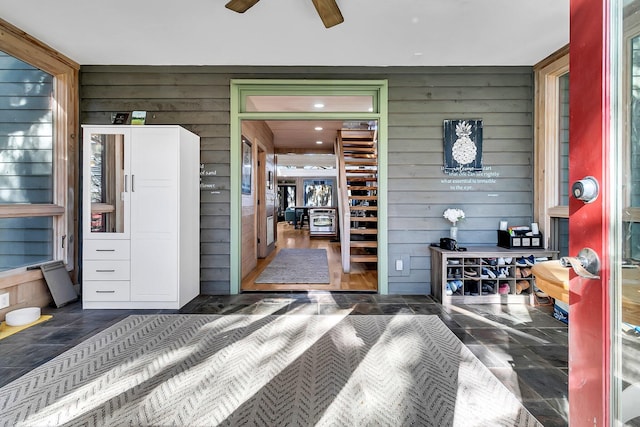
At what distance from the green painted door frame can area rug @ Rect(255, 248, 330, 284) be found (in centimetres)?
82

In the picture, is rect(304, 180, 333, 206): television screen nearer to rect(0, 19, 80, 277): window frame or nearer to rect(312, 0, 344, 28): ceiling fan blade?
rect(0, 19, 80, 277): window frame

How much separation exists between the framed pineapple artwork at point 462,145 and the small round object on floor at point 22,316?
432 cm

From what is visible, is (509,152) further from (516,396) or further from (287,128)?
(287,128)

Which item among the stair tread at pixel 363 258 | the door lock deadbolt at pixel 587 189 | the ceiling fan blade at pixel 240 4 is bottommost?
the stair tread at pixel 363 258

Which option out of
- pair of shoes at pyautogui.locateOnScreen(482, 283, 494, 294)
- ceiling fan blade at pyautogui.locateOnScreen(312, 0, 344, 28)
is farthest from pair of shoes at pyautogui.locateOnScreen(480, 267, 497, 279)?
ceiling fan blade at pyautogui.locateOnScreen(312, 0, 344, 28)

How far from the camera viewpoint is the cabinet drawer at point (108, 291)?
3.10m

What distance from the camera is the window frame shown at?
322cm

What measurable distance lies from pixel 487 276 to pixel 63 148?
4.75 meters

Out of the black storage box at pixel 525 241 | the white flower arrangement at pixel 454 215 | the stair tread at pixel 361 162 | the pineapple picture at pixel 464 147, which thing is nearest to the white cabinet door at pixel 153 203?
the white flower arrangement at pixel 454 215

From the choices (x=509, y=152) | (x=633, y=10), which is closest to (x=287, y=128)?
(x=509, y=152)

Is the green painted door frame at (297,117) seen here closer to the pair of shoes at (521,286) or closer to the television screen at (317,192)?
the pair of shoes at (521,286)

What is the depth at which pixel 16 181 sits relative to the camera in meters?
3.01

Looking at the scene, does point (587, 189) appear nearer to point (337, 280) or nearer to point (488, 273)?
point (488, 273)

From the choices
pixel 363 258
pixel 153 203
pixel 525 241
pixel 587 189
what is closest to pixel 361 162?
pixel 363 258
